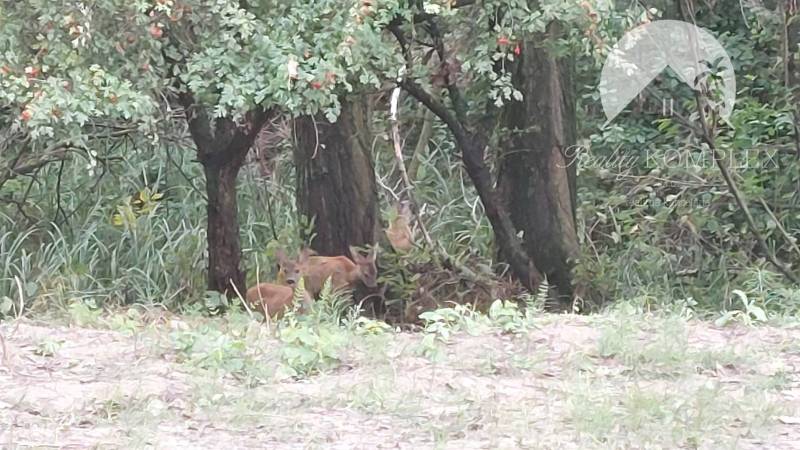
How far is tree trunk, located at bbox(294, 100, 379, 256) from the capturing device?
10.3m

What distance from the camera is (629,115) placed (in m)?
13.6

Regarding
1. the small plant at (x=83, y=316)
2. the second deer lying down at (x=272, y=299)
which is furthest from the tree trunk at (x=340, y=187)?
the small plant at (x=83, y=316)

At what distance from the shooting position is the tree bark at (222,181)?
8594 millimetres

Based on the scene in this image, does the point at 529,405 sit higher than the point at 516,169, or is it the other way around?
the point at 516,169

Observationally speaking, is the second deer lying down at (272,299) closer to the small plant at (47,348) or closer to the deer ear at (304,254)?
the deer ear at (304,254)

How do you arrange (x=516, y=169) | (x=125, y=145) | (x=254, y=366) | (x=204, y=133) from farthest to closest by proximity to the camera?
(x=125, y=145), (x=516, y=169), (x=204, y=133), (x=254, y=366)

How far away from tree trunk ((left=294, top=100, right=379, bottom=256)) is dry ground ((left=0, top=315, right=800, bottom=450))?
3554mm

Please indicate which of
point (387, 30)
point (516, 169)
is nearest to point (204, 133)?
point (387, 30)

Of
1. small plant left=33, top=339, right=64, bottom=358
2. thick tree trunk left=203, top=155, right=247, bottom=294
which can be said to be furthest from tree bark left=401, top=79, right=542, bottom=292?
small plant left=33, top=339, right=64, bottom=358

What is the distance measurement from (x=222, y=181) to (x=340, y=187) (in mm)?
1772

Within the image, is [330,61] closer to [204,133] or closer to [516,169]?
[204,133]

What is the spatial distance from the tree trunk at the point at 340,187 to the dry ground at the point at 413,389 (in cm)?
355

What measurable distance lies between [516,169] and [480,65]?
3260 mm

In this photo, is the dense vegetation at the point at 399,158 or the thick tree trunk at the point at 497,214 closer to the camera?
the dense vegetation at the point at 399,158
